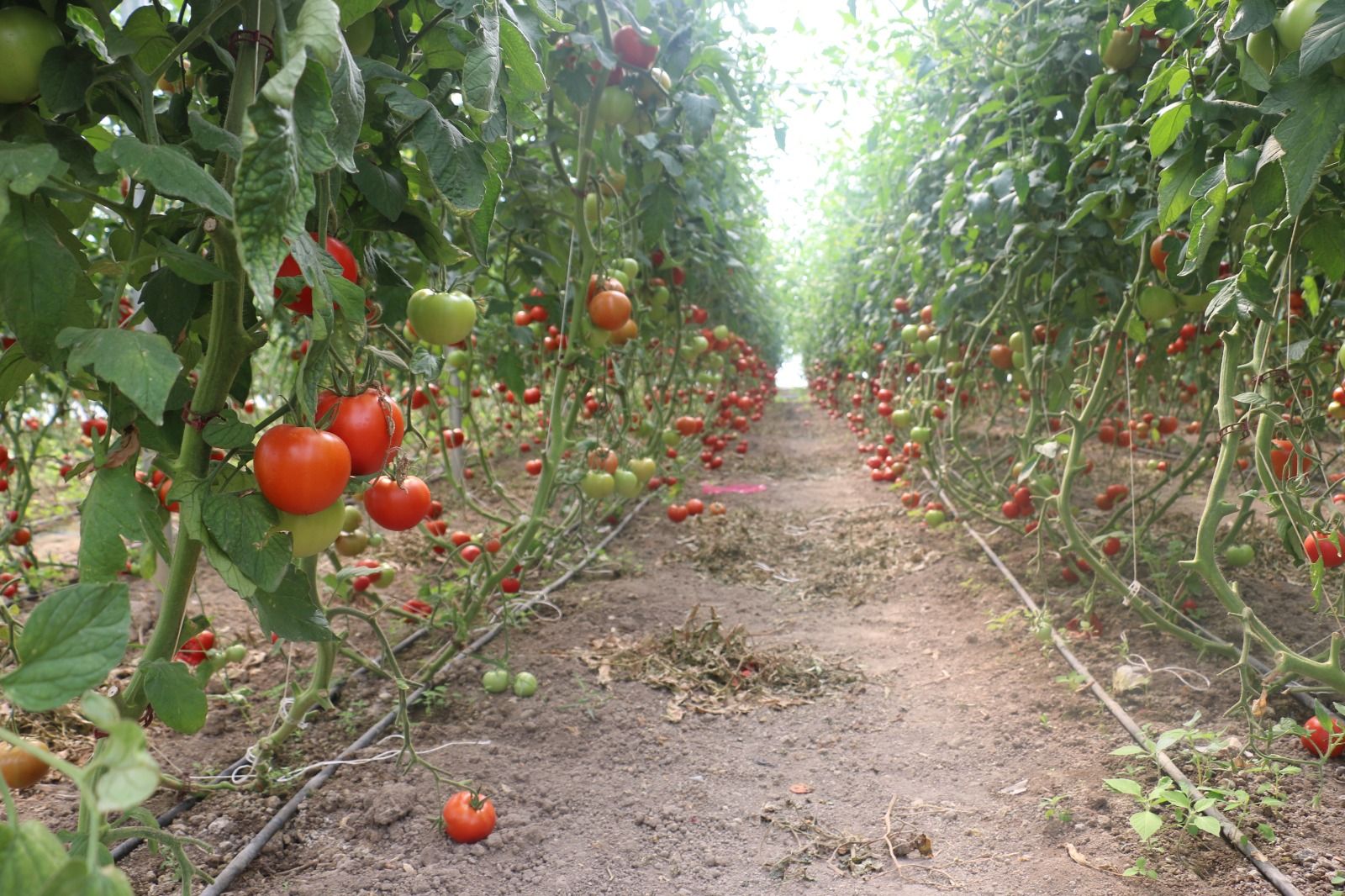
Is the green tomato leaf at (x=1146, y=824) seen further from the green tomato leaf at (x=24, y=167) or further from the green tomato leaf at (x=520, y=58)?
the green tomato leaf at (x=24, y=167)

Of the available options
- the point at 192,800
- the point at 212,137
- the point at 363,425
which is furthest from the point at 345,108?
the point at 192,800

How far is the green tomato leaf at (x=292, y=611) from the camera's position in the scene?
87 cm

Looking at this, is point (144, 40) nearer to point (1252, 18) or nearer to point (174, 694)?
point (174, 694)

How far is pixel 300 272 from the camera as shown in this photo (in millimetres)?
810

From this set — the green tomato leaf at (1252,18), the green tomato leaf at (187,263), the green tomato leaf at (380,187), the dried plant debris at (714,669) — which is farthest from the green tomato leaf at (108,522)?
the dried plant debris at (714,669)

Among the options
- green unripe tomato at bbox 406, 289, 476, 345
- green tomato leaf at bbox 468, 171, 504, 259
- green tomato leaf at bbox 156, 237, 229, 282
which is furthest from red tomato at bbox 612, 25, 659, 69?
green tomato leaf at bbox 156, 237, 229, 282

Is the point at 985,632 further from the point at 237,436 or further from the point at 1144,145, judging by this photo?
the point at 237,436

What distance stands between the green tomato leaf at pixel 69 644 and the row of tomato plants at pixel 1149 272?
130 centimetres

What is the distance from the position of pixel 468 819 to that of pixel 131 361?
4.09ft

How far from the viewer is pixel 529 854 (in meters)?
1.62

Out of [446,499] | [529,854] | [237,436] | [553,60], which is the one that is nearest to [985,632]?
[529,854]

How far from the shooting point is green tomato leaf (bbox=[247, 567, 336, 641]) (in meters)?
0.87

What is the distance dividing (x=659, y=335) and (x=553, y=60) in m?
2.12

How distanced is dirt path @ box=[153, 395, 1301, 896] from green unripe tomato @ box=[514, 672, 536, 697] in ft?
0.13
